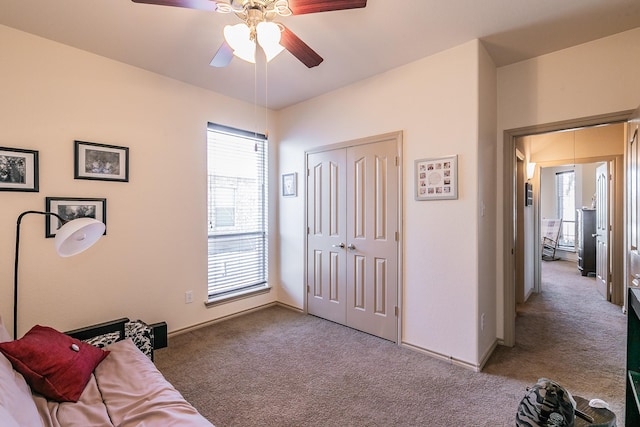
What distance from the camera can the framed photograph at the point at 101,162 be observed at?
2.54 meters

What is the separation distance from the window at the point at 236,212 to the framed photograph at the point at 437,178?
72.8 inches

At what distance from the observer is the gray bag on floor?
117 cm

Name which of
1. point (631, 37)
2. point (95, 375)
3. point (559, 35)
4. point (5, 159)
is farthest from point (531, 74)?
point (5, 159)

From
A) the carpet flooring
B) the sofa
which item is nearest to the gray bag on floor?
the carpet flooring

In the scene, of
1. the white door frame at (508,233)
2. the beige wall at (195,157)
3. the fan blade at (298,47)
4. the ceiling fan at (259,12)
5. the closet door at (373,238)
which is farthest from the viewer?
the closet door at (373,238)

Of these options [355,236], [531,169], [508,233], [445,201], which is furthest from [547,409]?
[531,169]

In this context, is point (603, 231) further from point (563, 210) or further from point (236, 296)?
point (236, 296)

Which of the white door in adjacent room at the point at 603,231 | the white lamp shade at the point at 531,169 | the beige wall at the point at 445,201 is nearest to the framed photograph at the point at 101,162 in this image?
the beige wall at the point at 445,201

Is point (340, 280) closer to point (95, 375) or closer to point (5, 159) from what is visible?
point (95, 375)

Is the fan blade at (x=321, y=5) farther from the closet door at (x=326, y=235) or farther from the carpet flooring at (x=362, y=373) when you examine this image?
the carpet flooring at (x=362, y=373)

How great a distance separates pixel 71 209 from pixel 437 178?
3135 millimetres

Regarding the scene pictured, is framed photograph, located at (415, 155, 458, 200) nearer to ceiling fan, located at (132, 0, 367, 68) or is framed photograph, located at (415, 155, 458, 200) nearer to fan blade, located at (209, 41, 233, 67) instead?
ceiling fan, located at (132, 0, 367, 68)

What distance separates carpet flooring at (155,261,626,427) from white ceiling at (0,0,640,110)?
2678 millimetres

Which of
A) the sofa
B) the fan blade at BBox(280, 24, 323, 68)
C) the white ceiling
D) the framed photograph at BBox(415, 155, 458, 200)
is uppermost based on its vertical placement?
the white ceiling
